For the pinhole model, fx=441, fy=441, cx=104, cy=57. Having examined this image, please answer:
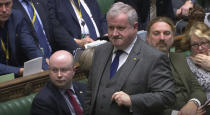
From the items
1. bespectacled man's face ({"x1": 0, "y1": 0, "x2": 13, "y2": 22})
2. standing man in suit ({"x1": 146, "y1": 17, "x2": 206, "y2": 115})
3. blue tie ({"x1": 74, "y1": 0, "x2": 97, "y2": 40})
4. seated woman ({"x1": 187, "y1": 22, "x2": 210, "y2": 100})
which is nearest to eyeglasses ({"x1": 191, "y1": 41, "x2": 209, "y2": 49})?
seated woman ({"x1": 187, "y1": 22, "x2": 210, "y2": 100})

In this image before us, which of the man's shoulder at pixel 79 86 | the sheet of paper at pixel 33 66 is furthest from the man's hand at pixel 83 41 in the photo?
the man's shoulder at pixel 79 86

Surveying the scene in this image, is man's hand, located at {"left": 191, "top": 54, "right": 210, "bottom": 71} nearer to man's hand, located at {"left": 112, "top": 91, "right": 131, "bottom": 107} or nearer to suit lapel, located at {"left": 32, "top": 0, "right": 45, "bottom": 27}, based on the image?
man's hand, located at {"left": 112, "top": 91, "right": 131, "bottom": 107}

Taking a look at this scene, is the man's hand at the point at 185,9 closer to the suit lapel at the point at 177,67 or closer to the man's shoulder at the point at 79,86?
the suit lapel at the point at 177,67

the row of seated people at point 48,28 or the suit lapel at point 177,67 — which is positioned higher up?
the row of seated people at point 48,28

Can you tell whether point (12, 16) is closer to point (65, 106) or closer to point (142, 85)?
point (65, 106)

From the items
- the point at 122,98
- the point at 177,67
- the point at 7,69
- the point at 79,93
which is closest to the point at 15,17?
the point at 7,69

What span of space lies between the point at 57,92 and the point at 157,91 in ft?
2.71

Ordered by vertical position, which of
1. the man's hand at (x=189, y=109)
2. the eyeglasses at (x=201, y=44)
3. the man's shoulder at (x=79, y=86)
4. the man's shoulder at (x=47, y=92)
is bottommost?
the man's hand at (x=189, y=109)

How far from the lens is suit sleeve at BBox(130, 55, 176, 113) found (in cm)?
208

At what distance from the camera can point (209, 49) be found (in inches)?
128

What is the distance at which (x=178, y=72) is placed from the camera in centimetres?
288

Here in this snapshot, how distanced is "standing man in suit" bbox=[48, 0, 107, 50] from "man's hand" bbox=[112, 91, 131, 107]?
1819 millimetres

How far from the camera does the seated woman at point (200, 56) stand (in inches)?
123

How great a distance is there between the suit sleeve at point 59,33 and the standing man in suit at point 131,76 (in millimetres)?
1722
